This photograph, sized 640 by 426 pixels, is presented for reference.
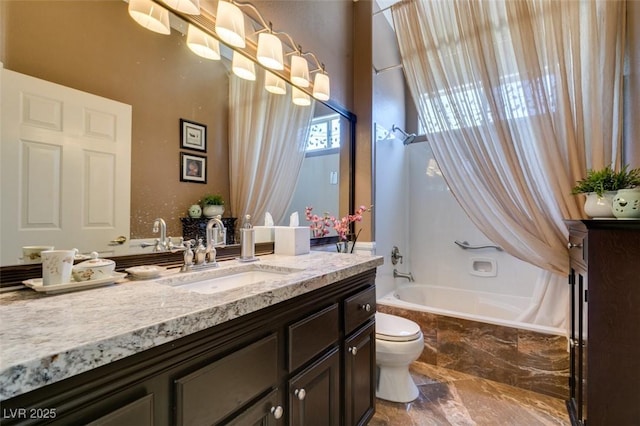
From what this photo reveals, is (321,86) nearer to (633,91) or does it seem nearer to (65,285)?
(65,285)

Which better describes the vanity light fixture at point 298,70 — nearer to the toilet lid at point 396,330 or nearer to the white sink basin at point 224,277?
the white sink basin at point 224,277

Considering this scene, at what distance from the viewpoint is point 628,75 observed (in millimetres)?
1768

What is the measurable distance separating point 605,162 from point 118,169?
2548 millimetres

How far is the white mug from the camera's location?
0.78 metres

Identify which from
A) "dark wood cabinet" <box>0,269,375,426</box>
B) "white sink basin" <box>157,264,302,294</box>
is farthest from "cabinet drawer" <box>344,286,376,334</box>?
"white sink basin" <box>157,264,302,294</box>

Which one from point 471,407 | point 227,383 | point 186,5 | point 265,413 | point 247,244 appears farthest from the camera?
point 471,407

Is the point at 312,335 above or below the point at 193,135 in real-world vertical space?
below

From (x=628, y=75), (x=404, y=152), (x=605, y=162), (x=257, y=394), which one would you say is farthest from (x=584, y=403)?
(x=404, y=152)

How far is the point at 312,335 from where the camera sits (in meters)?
Answer: 1.04

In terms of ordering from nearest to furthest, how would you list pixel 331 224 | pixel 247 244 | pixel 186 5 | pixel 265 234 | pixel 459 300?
pixel 186 5
pixel 247 244
pixel 265 234
pixel 331 224
pixel 459 300

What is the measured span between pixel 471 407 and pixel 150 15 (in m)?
2.56

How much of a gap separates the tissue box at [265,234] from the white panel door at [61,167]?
65cm

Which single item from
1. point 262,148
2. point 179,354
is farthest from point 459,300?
point 179,354

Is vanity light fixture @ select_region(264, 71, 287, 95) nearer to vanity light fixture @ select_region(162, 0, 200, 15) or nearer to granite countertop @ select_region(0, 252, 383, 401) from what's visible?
vanity light fixture @ select_region(162, 0, 200, 15)
